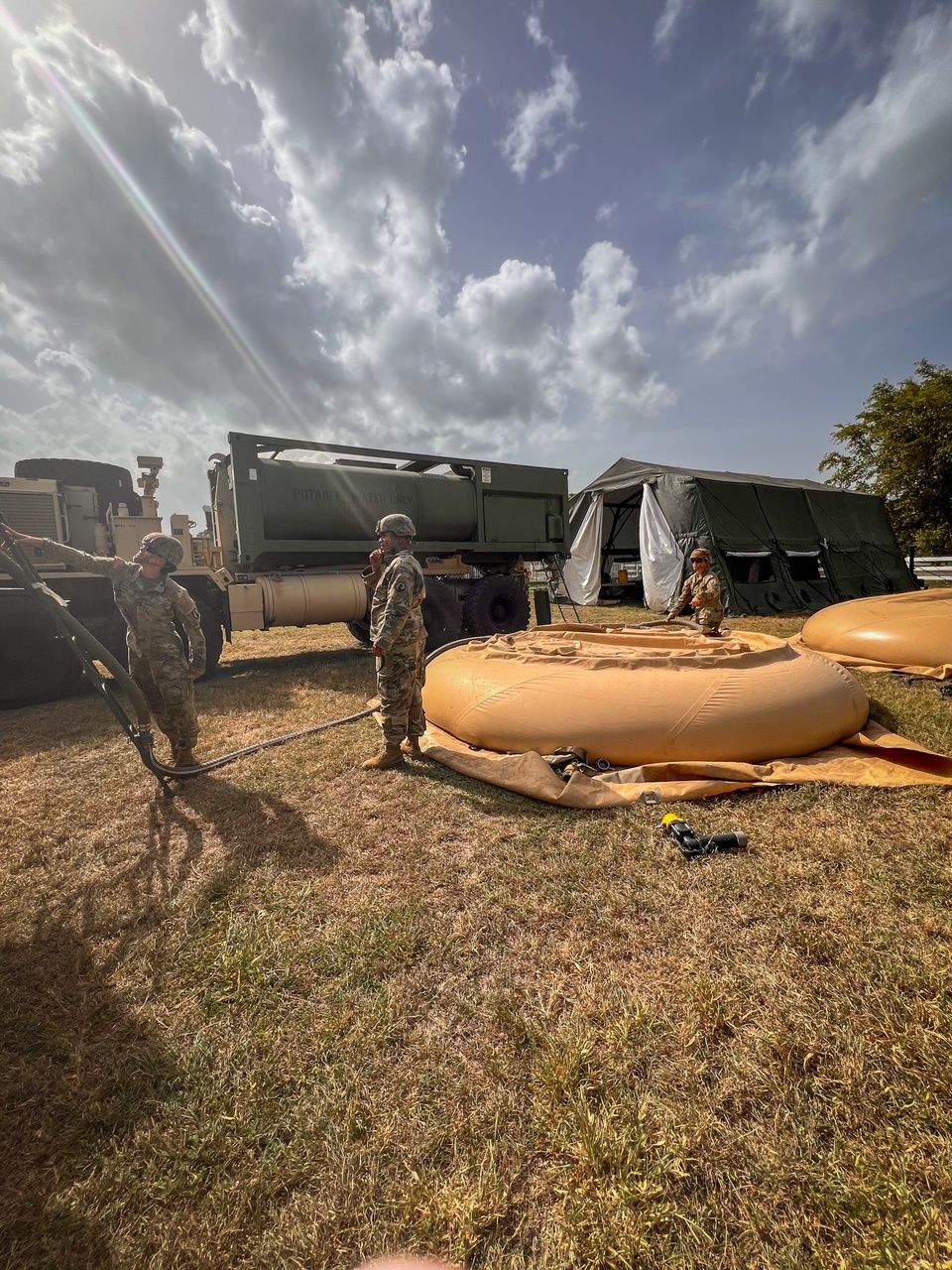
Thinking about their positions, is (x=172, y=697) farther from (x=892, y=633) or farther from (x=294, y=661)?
(x=892, y=633)

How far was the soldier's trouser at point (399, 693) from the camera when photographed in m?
4.01

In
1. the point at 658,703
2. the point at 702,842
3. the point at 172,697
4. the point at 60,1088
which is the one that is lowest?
the point at 60,1088

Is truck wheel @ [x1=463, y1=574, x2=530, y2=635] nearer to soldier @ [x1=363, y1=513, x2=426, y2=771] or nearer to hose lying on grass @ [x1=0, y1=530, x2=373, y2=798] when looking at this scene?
soldier @ [x1=363, y1=513, x2=426, y2=771]

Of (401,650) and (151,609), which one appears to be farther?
(401,650)

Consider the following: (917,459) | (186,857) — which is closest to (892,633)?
(186,857)

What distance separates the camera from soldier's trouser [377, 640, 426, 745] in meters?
4.01

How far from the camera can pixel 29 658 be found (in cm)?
612

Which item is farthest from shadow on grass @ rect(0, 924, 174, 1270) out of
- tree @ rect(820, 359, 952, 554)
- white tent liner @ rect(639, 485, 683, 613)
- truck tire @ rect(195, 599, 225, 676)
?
tree @ rect(820, 359, 952, 554)

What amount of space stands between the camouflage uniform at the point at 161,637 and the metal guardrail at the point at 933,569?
22.6 m

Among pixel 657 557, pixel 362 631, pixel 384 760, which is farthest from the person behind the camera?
pixel 657 557

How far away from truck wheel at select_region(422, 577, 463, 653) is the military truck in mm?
23

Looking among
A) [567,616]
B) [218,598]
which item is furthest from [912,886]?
[567,616]

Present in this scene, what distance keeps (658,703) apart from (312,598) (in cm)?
576

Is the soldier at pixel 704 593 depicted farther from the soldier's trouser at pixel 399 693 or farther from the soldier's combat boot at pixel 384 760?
the soldier's combat boot at pixel 384 760
